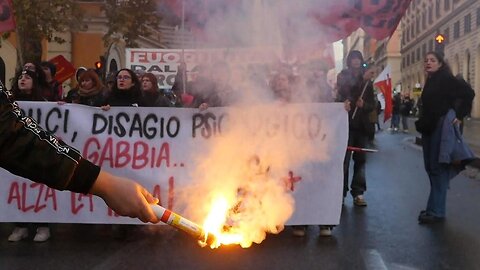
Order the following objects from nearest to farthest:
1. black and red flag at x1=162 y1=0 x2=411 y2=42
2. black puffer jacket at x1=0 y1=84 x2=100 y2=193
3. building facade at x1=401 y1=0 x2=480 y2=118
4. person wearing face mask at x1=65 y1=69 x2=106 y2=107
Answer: black puffer jacket at x1=0 y1=84 x2=100 y2=193, black and red flag at x1=162 y1=0 x2=411 y2=42, person wearing face mask at x1=65 y1=69 x2=106 y2=107, building facade at x1=401 y1=0 x2=480 y2=118

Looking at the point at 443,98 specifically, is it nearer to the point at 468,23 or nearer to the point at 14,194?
the point at 14,194

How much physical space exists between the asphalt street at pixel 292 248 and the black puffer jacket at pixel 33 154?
304cm

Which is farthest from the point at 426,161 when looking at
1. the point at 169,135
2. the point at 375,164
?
the point at 375,164

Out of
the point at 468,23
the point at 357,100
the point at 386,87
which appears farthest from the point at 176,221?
the point at 468,23

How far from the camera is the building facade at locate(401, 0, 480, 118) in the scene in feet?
133

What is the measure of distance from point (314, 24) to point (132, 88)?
2.10 metres

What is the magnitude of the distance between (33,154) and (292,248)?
382 centimetres

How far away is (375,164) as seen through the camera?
39.8 ft

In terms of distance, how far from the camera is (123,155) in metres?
5.57

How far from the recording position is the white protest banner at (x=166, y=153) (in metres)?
5.48

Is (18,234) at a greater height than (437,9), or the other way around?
(437,9)

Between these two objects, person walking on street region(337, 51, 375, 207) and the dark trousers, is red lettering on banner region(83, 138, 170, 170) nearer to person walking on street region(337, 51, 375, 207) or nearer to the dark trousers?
person walking on street region(337, 51, 375, 207)

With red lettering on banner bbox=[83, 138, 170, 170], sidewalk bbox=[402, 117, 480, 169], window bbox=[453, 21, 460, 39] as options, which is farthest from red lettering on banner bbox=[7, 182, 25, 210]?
window bbox=[453, 21, 460, 39]

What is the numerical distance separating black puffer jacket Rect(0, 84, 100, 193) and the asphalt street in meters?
3.04
